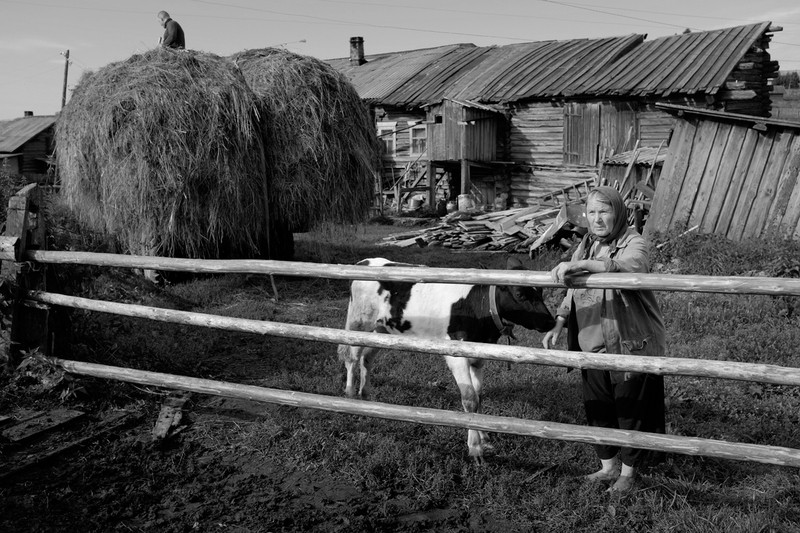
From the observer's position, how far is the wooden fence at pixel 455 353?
300 centimetres

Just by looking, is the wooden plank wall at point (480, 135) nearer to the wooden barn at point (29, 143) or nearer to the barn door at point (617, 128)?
the barn door at point (617, 128)

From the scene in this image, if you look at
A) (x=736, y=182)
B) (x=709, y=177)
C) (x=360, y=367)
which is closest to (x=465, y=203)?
(x=709, y=177)

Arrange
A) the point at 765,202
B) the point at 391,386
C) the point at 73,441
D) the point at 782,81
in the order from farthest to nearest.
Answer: the point at 782,81
the point at 765,202
the point at 391,386
the point at 73,441

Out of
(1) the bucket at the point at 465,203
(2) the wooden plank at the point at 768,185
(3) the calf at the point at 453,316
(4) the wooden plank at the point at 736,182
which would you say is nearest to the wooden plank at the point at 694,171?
(4) the wooden plank at the point at 736,182

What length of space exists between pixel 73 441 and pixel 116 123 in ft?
17.2

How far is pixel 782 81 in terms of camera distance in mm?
43594

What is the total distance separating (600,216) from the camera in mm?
3352

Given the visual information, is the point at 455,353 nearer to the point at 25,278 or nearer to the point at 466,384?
the point at 466,384

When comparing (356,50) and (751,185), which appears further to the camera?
(356,50)

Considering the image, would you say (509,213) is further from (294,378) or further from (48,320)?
(48,320)

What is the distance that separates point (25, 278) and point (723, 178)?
30.6ft

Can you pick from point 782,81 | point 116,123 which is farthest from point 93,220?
point 782,81

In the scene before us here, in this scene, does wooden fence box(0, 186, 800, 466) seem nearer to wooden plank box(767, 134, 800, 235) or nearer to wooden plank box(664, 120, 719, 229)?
wooden plank box(767, 134, 800, 235)

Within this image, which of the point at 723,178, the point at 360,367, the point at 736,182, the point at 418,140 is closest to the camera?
the point at 360,367
